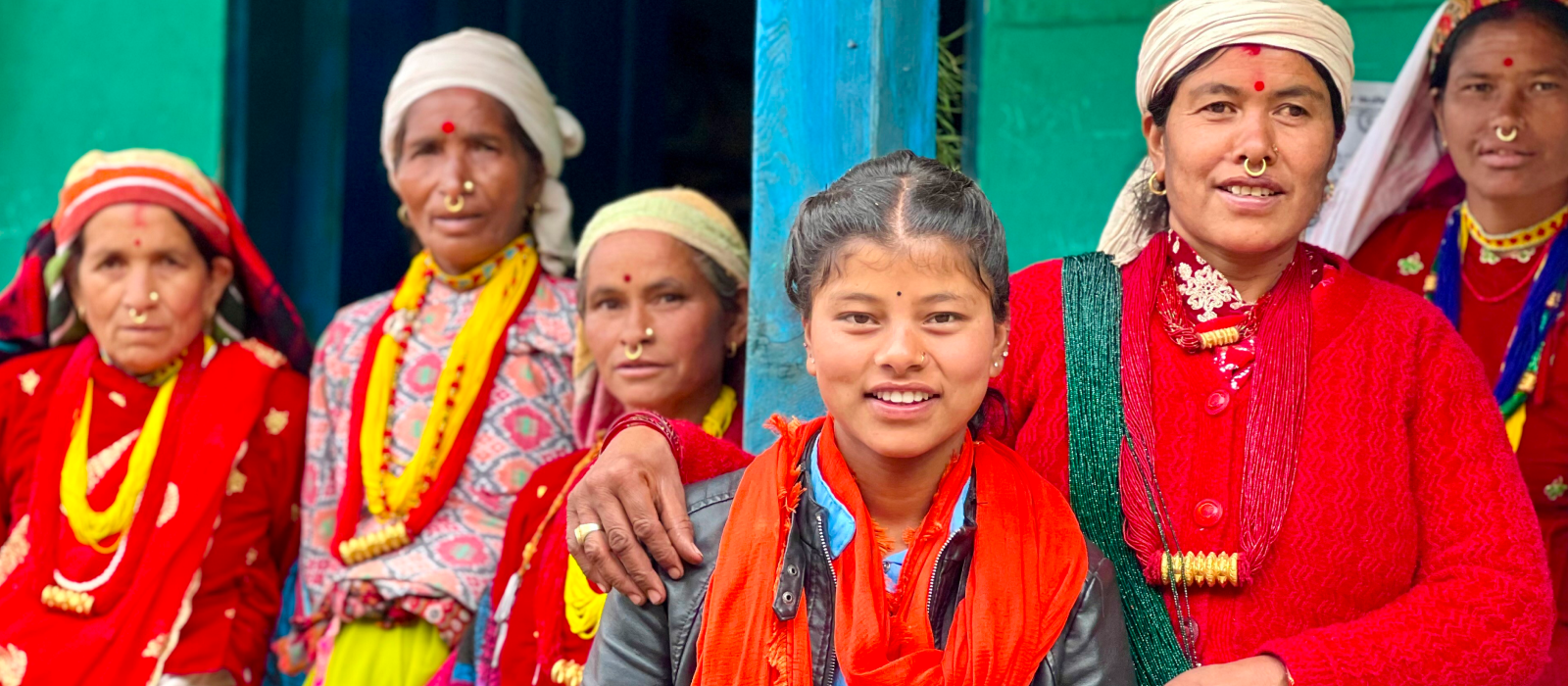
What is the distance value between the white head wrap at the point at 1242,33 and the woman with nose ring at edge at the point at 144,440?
2.56m

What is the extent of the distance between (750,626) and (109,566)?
2.28m

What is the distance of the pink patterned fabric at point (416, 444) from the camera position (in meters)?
3.84

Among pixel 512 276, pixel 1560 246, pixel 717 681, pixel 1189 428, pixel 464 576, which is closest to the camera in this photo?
pixel 717 681

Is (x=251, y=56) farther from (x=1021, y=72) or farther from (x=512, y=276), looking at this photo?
(x=1021, y=72)

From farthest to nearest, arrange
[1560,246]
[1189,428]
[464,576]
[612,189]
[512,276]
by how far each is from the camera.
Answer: [612,189]
[512,276]
[464,576]
[1560,246]
[1189,428]

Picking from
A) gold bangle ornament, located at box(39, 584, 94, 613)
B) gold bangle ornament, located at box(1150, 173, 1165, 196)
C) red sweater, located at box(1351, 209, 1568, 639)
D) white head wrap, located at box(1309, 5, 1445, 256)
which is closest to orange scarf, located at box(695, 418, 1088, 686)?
gold bangle ornament, located at box(1150, 173, 1165, 196)

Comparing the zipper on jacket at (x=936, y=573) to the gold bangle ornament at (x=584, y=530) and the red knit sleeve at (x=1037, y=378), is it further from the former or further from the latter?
the gold bangle ornament at (x=584, y=530)

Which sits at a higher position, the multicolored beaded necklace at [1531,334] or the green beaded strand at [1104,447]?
the multicolored beaded necklace at [1531,334]

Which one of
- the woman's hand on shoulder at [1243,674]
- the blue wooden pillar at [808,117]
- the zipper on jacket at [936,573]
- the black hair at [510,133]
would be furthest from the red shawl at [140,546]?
the woman's hand on shoulder at [1243,674]

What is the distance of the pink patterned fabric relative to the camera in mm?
3842

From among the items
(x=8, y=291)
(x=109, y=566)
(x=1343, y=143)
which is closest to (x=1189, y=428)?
(x=1343, y=143)

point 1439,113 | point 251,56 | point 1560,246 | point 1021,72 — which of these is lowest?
point 1560,246

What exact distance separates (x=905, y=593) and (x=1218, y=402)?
632 millimetres

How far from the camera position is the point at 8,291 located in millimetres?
4270
